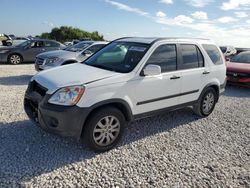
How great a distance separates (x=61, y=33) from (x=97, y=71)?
155 ft

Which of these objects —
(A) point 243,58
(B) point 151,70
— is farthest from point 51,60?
(A) point 243,58

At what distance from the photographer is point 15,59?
13.8 meters

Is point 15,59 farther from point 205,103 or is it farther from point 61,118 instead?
point 61,118

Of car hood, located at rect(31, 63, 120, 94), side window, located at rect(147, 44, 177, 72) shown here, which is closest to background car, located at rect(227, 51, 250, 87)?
side window, located at rect(147, 44, 177, 72)

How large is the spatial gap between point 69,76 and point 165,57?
1785 millimetres

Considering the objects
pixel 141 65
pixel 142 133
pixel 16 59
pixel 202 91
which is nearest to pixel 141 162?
pixel 142 133

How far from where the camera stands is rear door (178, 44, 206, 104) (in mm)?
5016

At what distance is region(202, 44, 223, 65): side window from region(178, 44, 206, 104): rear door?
35 cm

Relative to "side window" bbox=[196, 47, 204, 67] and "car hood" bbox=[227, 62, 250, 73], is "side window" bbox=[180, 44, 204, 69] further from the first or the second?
"car hood" bbox=[227, 62, 250, 73]

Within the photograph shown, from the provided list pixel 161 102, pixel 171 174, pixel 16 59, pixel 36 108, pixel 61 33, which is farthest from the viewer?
pixel 61 33

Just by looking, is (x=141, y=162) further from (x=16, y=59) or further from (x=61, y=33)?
(x=61, y=33)

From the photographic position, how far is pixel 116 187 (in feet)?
10.3

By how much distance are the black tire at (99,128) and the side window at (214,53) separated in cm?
279

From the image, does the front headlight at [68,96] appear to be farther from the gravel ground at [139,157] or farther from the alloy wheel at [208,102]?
the alloy wheel at [208,102]
